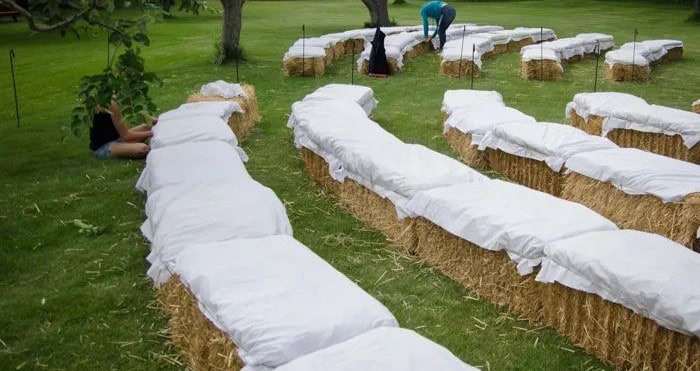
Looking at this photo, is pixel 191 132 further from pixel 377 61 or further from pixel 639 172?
pixel 377 61

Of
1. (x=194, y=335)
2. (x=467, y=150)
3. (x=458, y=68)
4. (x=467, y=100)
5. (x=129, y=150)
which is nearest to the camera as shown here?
(x=194, y=335)

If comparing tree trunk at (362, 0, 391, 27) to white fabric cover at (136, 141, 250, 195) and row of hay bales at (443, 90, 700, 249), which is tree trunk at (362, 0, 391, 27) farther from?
white fabric cover at (136, 141, 250, 195)

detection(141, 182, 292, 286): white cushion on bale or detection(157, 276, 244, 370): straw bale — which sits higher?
detection(141, 182, 292, 286): white cushion on bale

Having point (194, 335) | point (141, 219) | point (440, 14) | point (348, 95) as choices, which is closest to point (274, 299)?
point (194, 335)

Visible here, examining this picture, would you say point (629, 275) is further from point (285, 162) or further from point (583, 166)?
point (285, 162)

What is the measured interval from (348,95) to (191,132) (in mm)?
3455

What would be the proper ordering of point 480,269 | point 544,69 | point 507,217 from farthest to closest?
point 544,69 → point 480,269 → point 507,217

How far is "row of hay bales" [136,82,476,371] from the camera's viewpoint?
12.5 feet

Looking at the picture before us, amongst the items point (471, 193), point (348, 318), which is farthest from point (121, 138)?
point (348, 318)

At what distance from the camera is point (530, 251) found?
5555mm

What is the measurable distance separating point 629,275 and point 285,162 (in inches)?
233

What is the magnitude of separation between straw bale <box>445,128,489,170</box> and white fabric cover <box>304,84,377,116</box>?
67.8 inches

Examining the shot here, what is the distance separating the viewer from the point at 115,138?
33.4ft

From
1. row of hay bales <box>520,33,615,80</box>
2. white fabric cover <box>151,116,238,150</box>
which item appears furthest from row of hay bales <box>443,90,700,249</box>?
row of hay bales <box>520,33,615,80</box>
